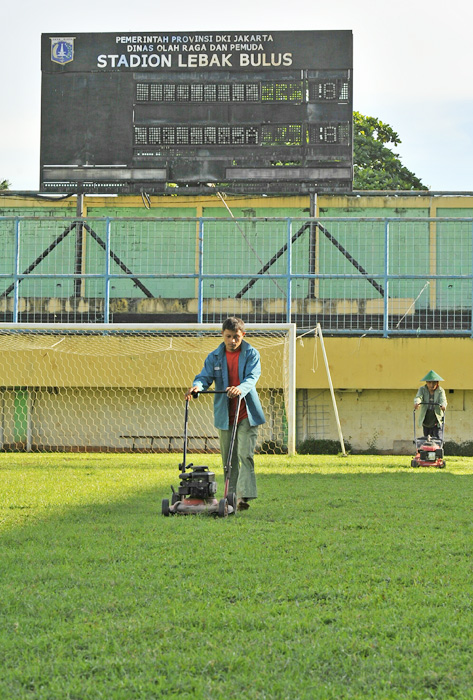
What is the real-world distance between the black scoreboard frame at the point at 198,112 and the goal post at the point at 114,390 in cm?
297

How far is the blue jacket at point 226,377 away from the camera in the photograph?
824 centimetres

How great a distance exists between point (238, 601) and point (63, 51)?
15.6m

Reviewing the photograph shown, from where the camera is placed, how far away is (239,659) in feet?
12.1

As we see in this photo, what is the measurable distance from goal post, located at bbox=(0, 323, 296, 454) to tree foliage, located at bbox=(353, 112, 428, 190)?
16793 mm

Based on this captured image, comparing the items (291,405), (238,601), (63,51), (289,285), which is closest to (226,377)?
(238,601)

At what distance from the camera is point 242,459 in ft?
27.1

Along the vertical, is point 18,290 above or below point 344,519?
above

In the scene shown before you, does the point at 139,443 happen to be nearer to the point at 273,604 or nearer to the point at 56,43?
the point at 56,43

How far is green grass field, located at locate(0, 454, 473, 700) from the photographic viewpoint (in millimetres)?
3506

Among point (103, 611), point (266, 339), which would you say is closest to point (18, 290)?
point (266, 339)

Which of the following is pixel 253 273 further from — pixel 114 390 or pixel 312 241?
pixel 114 390

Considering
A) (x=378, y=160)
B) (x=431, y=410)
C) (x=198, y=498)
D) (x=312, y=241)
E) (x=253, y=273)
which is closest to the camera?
(x=198, y=498)

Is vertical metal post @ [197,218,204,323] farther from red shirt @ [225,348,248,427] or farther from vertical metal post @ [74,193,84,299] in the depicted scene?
red shirt @ [225,348,248,427]

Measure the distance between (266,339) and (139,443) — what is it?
3315mm
